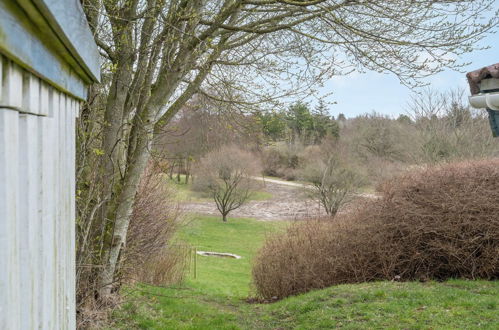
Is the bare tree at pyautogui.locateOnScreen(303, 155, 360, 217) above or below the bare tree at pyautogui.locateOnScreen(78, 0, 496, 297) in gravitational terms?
below

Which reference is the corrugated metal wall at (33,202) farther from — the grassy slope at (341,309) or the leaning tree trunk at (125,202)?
the grassy slope at (341,309)

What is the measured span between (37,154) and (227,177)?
30927 millimetres

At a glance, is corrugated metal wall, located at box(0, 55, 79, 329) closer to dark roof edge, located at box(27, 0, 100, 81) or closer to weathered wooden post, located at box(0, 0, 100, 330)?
weathered wooden post, located at box(0, 0, 100, 330)

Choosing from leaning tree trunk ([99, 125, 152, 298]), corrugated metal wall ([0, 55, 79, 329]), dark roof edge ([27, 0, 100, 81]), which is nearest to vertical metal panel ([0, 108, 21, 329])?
corrugated metal wall ([0, 55, 79, 329])

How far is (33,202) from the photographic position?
4.48ft

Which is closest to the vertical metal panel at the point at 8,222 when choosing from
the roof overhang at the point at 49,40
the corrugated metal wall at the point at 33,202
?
the corrugated metal wall at the point at 33,202

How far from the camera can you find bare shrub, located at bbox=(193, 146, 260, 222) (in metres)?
31.8

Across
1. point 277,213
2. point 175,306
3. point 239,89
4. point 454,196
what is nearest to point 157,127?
point 239,89

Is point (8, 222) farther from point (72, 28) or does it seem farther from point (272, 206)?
point (272, 206)

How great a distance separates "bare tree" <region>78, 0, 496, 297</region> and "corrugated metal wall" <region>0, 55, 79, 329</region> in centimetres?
407

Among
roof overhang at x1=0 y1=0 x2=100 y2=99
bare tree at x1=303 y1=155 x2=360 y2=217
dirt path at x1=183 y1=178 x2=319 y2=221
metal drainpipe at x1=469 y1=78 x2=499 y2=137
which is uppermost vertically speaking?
metal drainpipe at x1=469 y1=78 x2=499 y2=137

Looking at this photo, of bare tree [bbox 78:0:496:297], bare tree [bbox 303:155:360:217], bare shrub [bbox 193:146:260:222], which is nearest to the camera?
bare tree [bbox 78:0:496:297]

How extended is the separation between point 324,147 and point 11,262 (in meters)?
30.9

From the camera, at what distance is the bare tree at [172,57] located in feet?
21.0
